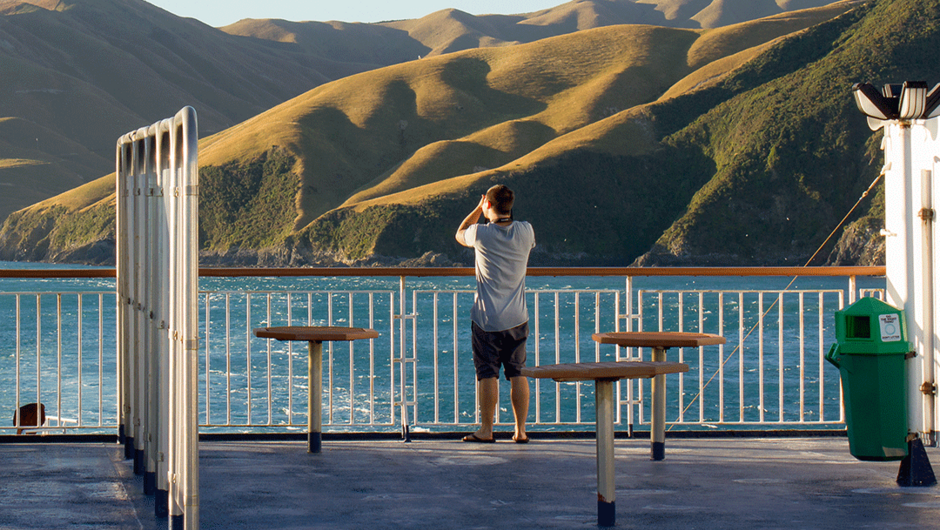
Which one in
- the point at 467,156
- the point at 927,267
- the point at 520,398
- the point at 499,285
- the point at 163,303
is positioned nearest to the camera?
the point at 163,303

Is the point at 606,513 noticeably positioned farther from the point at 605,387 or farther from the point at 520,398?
the point at 520,398

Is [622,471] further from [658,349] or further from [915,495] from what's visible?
[915,495]

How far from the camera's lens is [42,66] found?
165 metres

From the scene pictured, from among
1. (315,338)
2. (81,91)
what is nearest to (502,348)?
(315,338)

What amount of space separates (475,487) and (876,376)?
6.01ft

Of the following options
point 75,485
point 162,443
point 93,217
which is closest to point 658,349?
point 162,443

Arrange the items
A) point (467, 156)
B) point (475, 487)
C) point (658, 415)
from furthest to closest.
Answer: point (467, 156) → point (658, 415) → point (475, 487)

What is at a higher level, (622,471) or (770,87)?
(770,87)

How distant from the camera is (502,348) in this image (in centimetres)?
473

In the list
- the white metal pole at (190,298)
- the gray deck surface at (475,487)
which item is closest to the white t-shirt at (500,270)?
the gray deck surface at (475,487)

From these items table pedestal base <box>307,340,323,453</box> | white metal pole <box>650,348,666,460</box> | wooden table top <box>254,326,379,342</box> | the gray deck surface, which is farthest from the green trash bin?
table pedestal base <box>307,340,323,453</box>

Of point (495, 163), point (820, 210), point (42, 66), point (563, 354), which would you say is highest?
point (42, 66)

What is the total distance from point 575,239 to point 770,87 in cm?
2210

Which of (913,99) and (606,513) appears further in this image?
(913,99)
